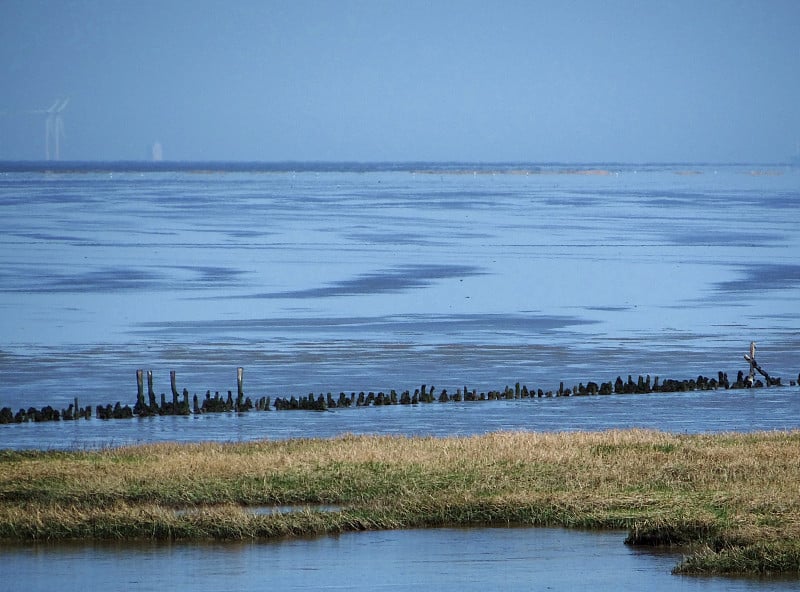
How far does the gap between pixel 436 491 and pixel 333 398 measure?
16.9 meters

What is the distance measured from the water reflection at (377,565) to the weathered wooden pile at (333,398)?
1622cm

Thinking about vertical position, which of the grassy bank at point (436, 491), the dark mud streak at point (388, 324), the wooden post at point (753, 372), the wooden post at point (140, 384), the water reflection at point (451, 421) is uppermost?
the dark mud streak at point (388, 324)

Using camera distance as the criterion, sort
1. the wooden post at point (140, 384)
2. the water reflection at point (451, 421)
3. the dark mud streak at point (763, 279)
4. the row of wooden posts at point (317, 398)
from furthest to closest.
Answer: the dark mud streak at point (763, 279), the wooden post at point (140, 384), the row of wooden posts at point (317, 398), the water reflection at point (451, 421)

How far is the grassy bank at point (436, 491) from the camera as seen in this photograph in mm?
18469

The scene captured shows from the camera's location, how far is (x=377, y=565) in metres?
17.5

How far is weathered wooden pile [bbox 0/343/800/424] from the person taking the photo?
34219mm

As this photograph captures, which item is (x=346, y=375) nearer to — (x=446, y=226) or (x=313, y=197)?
(x=446, y=226)

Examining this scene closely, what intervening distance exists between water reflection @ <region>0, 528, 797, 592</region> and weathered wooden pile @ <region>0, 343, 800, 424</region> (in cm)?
1622

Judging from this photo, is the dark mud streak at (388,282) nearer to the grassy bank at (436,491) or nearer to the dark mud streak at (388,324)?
the dark mud streak at (388,324)

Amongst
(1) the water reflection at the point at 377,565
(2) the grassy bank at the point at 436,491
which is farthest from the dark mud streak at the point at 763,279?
(1) the water reflection at the point at 377,565

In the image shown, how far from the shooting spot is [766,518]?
18.3m

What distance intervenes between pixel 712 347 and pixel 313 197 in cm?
13198

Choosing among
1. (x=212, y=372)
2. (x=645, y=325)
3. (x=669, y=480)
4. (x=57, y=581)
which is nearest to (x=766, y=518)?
(x=669, y=480)

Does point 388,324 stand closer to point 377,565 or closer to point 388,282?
point 388,282
